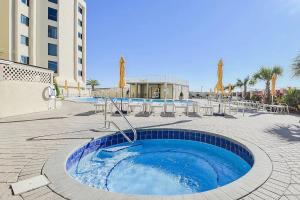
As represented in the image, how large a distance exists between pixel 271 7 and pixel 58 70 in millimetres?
25653

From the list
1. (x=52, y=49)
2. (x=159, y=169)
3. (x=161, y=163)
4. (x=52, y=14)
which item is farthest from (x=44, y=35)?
(x=159, y=169)

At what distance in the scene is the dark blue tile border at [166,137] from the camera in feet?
12.6

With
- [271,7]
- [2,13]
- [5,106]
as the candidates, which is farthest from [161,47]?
[5,106]

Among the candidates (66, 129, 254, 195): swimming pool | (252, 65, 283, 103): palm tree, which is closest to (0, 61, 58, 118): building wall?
(66, 129, 254, 195): swimming pool

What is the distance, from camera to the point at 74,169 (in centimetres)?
347

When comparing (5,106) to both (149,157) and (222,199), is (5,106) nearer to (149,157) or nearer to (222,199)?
(149,157)

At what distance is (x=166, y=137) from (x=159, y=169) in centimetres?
200

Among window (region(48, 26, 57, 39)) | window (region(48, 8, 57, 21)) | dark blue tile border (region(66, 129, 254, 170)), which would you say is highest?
window (region(48, 8, 57, 21))

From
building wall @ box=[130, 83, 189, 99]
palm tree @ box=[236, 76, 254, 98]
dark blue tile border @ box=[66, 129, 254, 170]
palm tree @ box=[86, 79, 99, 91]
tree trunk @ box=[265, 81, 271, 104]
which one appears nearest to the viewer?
dark blue tile border @ box=[66, 129, 254, 170]

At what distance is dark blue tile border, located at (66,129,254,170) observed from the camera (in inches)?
152

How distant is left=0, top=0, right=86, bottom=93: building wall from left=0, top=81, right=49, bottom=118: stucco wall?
1359cm

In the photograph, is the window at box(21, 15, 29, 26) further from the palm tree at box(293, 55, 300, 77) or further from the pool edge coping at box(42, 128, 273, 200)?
the palm tree at box(293, 55, 300, 77)

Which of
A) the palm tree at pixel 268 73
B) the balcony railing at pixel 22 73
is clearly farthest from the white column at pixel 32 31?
the palm tree at pixel 268 73

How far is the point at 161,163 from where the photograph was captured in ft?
13.5
